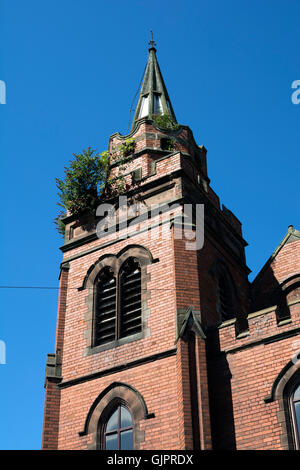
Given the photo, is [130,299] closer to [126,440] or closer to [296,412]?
[126,440]

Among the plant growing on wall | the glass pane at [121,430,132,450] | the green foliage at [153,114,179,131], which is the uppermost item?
the green foliage at [153,114,179,131]

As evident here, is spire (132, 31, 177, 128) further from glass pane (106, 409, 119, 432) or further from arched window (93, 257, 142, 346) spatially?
glass pane (106, 409, 119, 432)

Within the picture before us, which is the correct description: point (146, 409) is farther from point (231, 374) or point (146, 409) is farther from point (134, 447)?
point (231, 374)

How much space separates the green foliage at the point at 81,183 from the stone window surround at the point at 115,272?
226cm

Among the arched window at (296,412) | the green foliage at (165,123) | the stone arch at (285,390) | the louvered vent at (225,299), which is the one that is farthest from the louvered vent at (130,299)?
the green foliage at (165,123)

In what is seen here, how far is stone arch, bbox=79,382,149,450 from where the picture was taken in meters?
15.2

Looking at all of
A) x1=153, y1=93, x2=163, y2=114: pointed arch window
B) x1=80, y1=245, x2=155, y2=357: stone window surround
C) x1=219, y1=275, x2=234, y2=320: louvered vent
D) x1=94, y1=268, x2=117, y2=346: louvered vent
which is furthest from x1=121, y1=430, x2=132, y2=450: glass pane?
x1=153, y1=93, x2=163, y2=114: pointed arch window

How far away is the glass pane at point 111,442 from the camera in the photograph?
15.3 m

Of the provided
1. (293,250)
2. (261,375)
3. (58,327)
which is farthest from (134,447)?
(293,250)

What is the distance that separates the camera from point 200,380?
14688mm

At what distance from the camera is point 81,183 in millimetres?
20188

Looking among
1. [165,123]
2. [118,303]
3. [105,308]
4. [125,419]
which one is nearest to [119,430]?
[125,419]

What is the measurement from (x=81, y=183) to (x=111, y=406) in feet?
23.5

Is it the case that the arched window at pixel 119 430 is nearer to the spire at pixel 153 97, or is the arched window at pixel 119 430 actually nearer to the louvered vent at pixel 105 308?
the louvered vent at pixel 105 308
